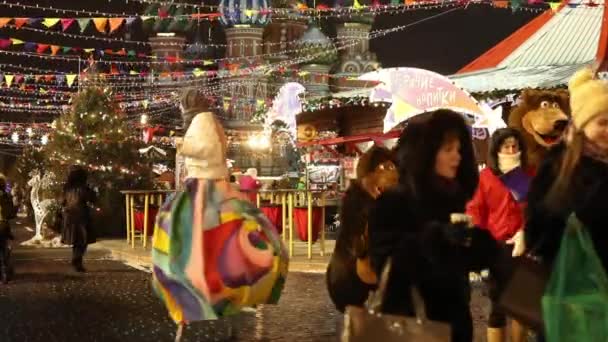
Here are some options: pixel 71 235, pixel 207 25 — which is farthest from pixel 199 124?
pixel 207 25

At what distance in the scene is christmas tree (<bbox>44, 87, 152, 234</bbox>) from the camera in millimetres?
25172

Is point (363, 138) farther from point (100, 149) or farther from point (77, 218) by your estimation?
point (100, 149)

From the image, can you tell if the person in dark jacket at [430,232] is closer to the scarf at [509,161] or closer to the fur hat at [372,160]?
the fur hat at [372,160]

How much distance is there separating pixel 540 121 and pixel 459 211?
279cm

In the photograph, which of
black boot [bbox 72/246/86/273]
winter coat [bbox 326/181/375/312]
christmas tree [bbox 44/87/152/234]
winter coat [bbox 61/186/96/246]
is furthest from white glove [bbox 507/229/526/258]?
christmas tree [bbox 44/87/152/234]

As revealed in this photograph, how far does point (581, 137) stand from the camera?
4500 millimetres

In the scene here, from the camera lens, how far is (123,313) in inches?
409

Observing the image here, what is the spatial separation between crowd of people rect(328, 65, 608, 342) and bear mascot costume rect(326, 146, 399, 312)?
36.7 inches

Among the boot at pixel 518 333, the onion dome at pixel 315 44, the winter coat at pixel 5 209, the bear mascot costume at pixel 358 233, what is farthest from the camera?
the onion dome at pixel 315 44

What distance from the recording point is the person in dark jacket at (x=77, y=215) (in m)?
15.3

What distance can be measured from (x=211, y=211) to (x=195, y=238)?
26 cm

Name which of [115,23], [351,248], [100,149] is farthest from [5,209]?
[100,149]

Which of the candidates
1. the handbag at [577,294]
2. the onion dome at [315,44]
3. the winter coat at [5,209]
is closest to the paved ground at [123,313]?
the winter coat at [5,209]

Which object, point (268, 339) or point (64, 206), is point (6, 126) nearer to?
point (64, 206)
